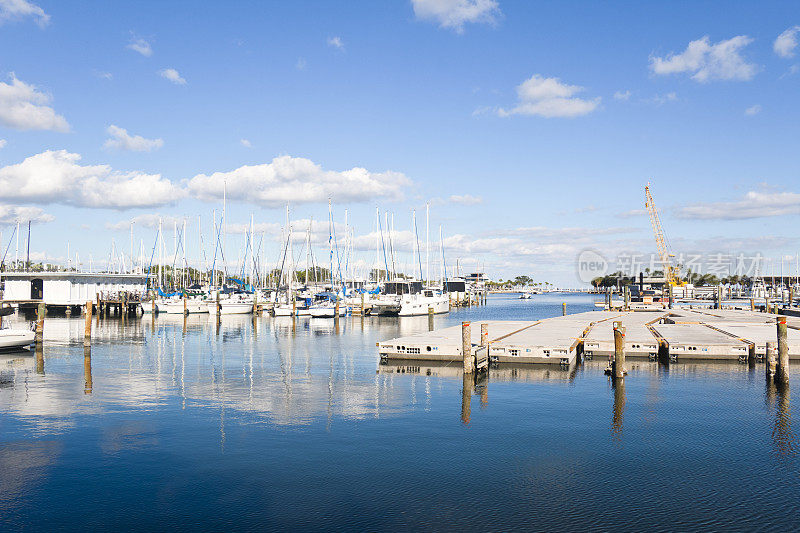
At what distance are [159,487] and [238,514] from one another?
3516 millimetres

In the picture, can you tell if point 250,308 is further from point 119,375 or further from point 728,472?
point 728,472

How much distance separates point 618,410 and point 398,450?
40.2 ft

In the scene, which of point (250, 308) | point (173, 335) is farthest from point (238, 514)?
point (250, 308)

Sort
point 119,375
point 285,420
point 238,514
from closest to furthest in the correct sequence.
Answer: point 238,514, point 285,420, point 119,375

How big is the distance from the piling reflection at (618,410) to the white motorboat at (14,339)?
45.1 meters

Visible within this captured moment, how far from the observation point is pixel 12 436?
23875 mm

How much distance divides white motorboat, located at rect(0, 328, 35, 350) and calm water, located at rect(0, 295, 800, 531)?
513 inches

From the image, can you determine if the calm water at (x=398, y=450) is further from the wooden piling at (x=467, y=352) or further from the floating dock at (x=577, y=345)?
the floating dock at (x=577, y=345)

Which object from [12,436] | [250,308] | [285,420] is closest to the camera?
[12,436]

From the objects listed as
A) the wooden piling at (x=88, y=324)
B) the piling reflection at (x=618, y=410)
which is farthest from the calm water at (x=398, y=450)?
the wooden piling at (x=88, y=324)

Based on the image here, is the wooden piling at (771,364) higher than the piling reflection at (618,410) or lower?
higher

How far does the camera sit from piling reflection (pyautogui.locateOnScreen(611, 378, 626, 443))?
24.7 m

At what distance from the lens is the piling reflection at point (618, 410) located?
80.9 ft

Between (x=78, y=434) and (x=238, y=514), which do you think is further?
(x=78, y=434)
